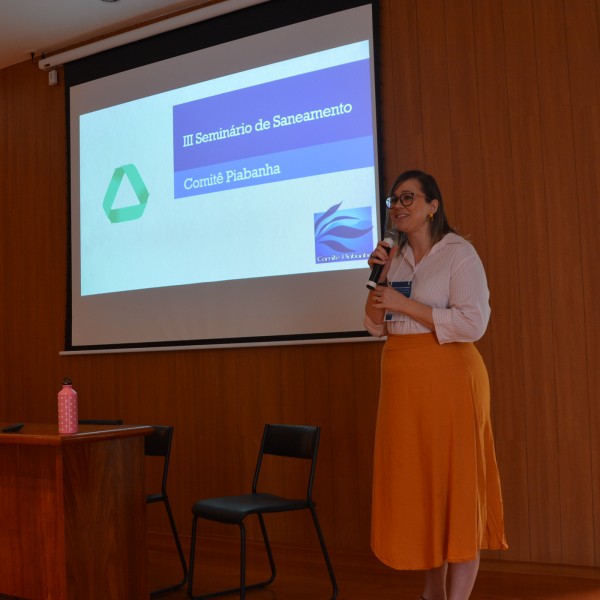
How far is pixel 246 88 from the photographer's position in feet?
15.0

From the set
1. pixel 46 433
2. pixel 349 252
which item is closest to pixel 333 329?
pixel 349 252

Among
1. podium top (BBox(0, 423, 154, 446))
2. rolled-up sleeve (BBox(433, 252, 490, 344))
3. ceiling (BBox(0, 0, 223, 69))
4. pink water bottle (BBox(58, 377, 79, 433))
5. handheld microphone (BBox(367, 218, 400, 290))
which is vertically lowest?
podium top (BBox(0, 423, 154, 446))

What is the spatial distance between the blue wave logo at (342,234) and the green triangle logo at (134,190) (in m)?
1.31

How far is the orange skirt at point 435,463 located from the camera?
2467mm

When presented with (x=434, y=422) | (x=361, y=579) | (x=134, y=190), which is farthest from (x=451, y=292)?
(x=134, y=190)

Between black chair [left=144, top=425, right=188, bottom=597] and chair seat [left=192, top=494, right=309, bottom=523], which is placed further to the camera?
black chair [left=144, top=425, right=188, bottom=597]

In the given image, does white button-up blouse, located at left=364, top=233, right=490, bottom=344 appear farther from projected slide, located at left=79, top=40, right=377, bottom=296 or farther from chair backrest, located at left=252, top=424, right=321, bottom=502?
projected slide, located at left=79, top=40, right=377, bottom=296

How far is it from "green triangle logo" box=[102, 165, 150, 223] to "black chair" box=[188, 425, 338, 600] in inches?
79.0

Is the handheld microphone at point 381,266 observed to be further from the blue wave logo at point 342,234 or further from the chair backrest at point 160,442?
the chair backrest at point 160,442

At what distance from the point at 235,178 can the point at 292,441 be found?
1776mm

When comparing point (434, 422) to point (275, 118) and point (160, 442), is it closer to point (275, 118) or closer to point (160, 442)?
point (160, 442)

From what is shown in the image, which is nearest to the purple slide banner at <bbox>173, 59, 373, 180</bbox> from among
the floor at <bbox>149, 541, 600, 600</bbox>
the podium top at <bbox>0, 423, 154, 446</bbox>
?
the podium top at <bbox>0, 423, 154, 446</bbox>

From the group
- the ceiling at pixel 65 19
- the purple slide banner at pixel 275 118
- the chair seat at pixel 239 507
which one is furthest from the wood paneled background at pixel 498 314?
the ceiling at pixel 65 19

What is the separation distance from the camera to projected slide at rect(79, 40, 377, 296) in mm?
4184
